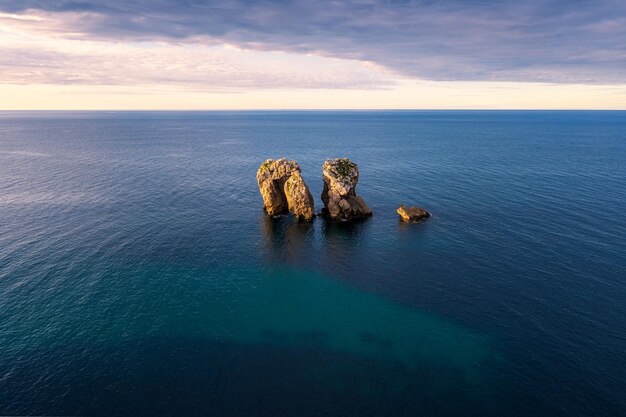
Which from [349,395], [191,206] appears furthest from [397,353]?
[191,206]

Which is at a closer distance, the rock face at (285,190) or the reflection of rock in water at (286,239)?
the reflection of rock in water at (286,239)

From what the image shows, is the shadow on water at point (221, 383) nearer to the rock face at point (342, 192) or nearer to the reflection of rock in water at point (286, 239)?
the reflection of rock in water at point (286, 239)

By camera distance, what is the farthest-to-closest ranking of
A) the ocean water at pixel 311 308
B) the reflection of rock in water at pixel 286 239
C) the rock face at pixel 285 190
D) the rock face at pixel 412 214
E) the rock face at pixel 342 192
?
the rock face at pixel 342 192 → the rock face at pixel 285 190 → the rock face at pixel 412 214 → the reflection of rock in water at pixel 286 239 → the ocean water at pixel 311 308

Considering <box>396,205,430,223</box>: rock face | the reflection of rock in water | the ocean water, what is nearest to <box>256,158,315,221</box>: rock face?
the reflection of rock in water

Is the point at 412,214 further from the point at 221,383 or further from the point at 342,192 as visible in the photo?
the point at 221,383

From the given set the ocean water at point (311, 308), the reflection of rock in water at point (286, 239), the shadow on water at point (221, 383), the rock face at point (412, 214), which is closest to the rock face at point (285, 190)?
the reflection of rock in water at point (286, 239)

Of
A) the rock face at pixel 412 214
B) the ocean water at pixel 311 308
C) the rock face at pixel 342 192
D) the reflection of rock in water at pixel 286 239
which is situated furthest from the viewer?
the rock face at pixel 342 192

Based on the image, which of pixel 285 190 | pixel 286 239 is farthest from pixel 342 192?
pixel 286 239
